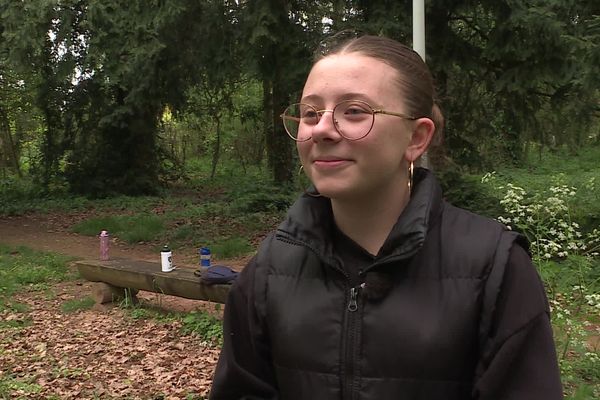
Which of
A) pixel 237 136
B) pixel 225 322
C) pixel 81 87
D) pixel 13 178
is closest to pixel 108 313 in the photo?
pixel 225 322

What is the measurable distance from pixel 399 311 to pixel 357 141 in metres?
0.38

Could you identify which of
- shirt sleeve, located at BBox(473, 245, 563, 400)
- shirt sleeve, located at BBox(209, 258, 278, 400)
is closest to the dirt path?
shirt sleeve, located at BBox(209, 258, 278, 400)

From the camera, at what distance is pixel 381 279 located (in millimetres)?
1384

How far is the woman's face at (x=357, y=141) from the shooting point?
138cm

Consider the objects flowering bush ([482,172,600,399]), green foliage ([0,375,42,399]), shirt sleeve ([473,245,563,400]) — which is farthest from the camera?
green foliage ([0,375,42,399])

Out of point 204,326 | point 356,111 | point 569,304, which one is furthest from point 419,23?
point 356,111

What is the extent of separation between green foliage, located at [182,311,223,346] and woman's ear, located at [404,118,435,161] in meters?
4.62

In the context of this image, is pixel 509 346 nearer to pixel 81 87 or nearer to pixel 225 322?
pixel 225 322

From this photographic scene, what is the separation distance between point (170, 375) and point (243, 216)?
7.48 meters

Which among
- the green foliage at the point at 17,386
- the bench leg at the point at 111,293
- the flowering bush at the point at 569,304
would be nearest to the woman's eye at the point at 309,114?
the flowering bush at the point at 569,304

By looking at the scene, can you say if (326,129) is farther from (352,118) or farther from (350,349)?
(350,349)

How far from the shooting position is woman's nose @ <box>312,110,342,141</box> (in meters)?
1.38

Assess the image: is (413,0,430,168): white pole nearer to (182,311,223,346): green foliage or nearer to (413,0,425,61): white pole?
(413,0,425,61): white pole

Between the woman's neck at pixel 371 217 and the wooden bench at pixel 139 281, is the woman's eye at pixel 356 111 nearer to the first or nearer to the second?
the woman's neck at pixel 371 217
